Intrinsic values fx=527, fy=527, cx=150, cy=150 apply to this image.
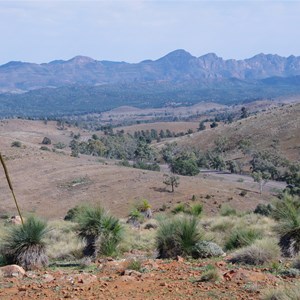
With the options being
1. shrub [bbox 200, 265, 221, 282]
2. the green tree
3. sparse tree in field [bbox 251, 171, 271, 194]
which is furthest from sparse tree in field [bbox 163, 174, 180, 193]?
shrub [bbox 200, 265, 221, 282]

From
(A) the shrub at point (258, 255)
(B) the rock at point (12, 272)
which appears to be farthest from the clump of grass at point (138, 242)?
(B) the rock at point (12, 272)

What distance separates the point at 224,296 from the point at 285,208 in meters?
5.19

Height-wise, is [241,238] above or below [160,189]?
above

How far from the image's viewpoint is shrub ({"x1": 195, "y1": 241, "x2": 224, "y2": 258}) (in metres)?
11.1

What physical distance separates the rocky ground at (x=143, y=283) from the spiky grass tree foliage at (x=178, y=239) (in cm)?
109

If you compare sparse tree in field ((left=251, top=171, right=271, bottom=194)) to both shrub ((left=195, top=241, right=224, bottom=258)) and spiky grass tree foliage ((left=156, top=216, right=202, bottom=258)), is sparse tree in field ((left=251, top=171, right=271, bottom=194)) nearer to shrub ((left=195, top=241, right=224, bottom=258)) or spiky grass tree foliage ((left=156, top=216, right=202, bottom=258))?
spiky grass tree foliage ((left=156, top=216, right=202, bottom=258))

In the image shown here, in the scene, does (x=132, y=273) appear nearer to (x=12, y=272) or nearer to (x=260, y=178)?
(x=12, y=272)

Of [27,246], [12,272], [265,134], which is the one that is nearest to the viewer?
[12,272]

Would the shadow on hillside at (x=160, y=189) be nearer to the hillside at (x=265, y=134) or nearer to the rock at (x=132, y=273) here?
the hillside at (x=265, y=134)

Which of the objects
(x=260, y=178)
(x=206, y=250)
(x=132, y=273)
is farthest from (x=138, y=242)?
(x=260, y=178)

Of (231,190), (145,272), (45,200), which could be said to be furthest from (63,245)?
(231,190)

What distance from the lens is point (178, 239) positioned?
37.5ft

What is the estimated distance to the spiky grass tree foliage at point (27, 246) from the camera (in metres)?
10.9

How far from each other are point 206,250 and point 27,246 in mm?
3763
